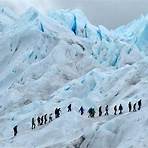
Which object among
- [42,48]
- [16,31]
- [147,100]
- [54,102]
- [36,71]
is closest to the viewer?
[147,100]

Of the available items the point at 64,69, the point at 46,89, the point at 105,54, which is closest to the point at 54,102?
the point at 46,89

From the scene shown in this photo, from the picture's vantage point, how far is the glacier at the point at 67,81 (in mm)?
56062

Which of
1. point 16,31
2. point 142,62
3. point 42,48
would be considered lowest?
point 142,62

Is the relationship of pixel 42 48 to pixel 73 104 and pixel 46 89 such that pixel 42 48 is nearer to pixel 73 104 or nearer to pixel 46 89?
pixel 46 89

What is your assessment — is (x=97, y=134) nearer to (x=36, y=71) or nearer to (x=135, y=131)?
(x=135, y=131)

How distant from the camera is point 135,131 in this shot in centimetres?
5247

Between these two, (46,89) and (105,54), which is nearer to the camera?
(46,89)

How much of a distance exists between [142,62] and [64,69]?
35.2 metres

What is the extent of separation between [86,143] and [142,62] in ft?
132

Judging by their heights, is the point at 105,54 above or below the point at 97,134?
above

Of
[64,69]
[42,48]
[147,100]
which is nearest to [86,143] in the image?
[147,100]

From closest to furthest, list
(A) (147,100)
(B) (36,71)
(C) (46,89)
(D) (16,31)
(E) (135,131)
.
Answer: (E) (135,131), (A) (147,100), (C) (46,89), (B) (36,71), (D) (16,31)

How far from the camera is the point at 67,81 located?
121 m

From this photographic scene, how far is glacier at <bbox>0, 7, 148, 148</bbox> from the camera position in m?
56.1
